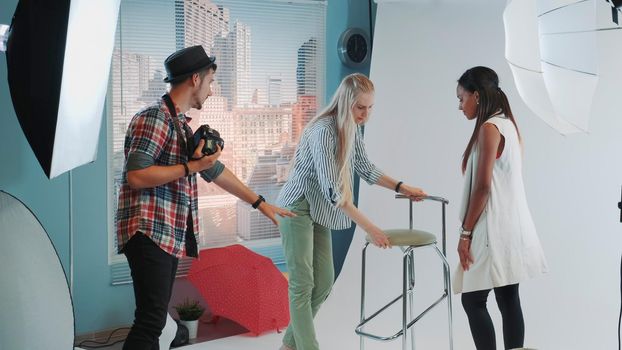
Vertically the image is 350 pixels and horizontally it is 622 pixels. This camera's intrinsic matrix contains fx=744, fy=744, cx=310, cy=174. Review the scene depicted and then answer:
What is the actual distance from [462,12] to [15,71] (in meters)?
3.09

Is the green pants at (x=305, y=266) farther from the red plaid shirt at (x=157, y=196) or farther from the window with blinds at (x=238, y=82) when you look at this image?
the window with blinds at (x=238, y=82)

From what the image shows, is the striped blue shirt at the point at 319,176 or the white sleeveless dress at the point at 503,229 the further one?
the striped blue shirt at the point at 319,176

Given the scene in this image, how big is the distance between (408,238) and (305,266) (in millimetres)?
498

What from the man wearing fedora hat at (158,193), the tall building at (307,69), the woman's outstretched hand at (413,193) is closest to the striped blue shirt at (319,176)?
the woman's outstretched hand at (413,193)

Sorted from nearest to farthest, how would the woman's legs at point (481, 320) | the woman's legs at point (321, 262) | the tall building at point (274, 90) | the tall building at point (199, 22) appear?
the woman's legs at point (481, 320), the woman's legs at point (321, 262), the tall building at point (199, 22), the tall building at point (274, 90)

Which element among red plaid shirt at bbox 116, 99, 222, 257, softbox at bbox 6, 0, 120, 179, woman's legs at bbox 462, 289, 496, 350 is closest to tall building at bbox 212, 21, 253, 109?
red plaid shirt at bbox 116, 99, 222, 257

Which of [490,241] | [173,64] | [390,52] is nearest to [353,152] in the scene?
[490,241]

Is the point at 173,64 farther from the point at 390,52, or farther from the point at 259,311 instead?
the point at 390,52

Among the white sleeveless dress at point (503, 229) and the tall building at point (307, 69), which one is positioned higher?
the tall building at point (307, 69)

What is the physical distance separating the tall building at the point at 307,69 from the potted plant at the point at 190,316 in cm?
145

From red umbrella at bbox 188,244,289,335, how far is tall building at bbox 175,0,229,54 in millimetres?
1196

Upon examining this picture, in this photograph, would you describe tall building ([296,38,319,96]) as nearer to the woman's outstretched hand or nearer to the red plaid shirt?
the woman's outstretched hand

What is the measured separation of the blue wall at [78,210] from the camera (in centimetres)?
359

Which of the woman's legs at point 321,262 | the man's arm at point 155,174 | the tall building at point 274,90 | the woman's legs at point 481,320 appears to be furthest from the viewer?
the tall building at point 274,90
